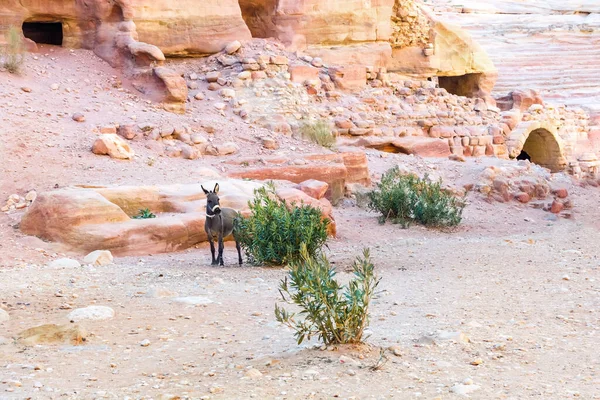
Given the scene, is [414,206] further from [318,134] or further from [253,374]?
[253,374]

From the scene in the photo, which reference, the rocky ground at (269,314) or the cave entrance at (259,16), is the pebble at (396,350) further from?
the cave entrance at (259,16)

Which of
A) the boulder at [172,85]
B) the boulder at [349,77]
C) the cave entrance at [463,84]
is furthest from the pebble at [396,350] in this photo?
the cave entrance at [463,84]

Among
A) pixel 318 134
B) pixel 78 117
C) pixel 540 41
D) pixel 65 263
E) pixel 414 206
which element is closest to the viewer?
pixel 65 263

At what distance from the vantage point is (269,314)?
18.4 feet

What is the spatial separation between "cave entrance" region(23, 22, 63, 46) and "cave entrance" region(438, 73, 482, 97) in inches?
432

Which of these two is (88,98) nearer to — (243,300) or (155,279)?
(155,279)

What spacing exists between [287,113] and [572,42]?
1725 centimetres

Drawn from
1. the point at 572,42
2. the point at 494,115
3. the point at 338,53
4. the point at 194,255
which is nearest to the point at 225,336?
the point at 194,255

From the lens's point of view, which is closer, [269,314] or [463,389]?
[463,389]

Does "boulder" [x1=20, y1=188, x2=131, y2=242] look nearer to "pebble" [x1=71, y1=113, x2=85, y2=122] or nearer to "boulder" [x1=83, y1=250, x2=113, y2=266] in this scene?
"boulder" [x1=83, y1=250, x2=113, y2=266]

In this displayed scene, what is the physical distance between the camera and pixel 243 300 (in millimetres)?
6039

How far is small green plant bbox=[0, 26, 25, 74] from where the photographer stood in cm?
1318

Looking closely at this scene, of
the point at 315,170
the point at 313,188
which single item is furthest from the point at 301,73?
the point at 313,188

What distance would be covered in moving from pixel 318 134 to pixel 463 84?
896 centimetres
